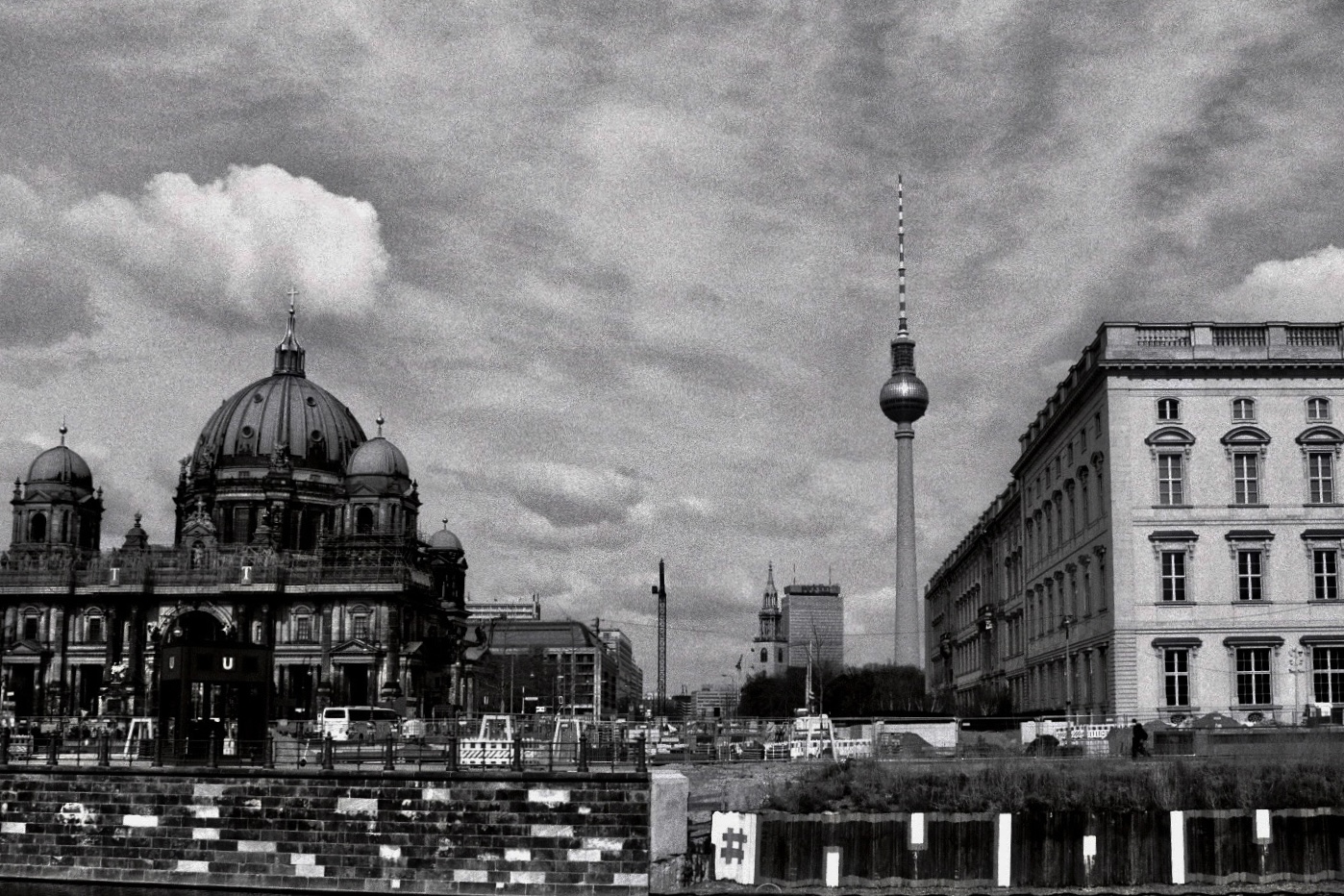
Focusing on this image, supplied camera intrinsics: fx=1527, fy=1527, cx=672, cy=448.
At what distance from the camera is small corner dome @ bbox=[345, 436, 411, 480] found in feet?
457

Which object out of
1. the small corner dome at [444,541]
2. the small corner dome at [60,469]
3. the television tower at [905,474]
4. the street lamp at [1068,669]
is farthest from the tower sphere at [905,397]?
the street lamp at [1068,669]

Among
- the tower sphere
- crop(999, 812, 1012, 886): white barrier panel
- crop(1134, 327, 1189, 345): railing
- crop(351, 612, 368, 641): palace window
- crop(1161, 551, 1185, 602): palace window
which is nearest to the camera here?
crop(999, 812, 1012, 886): white barrier panel

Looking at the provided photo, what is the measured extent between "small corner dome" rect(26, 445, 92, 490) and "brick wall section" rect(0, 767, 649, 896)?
336 feet

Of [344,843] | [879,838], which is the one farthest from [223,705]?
[879,838]

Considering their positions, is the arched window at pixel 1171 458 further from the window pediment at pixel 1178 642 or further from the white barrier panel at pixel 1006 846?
the white barrier panel at pixel 1006 846

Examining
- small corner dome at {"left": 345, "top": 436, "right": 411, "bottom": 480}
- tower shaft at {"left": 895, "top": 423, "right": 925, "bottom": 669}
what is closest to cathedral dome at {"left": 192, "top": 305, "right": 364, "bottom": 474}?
small corner dome at {"left": 345, "top": 436, "right": 411, "bottom": 480}

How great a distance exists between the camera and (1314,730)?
166 ft

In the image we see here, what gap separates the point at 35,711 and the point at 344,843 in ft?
322

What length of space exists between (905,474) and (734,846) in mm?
138042

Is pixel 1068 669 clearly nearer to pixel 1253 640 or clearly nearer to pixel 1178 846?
pixel 1253 640

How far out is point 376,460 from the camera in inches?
5507

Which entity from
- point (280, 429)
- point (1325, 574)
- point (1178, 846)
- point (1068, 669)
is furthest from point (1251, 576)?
point (280, 429)

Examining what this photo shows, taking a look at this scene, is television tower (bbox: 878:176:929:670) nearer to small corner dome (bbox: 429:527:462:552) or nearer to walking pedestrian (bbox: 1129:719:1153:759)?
small corner dome (bbox: 429:527:462:552)

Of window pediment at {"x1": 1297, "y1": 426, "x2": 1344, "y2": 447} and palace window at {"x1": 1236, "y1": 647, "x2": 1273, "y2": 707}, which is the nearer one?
palace window at {"x1": 1236, "y1": 647, "x2": 1273, "y2": 707}
